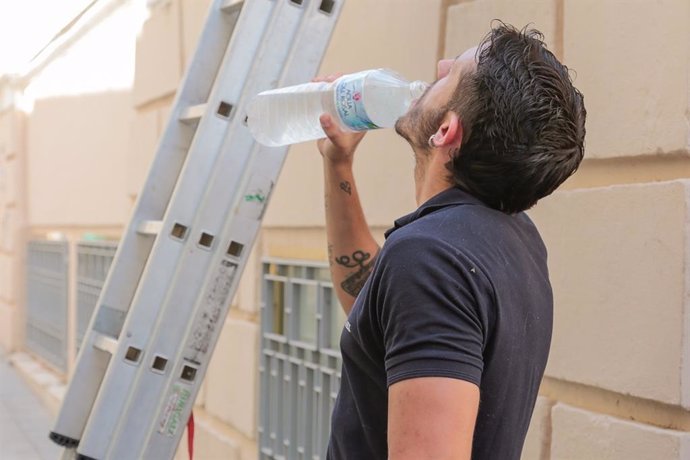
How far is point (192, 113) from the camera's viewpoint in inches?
98.0

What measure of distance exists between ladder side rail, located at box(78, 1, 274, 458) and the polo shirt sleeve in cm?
103

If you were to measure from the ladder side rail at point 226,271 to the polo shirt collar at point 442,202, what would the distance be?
0.82 meters

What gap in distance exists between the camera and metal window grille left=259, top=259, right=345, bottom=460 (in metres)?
3.61

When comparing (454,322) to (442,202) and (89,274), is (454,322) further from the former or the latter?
(89,274)

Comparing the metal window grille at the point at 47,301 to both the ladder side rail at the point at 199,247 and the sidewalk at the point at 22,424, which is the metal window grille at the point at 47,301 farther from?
the ladder side rail at the point at 199,247

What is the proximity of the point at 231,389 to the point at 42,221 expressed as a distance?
6479 mm

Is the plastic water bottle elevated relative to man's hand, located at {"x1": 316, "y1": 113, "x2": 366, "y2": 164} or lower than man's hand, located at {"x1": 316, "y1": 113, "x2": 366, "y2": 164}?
elevated

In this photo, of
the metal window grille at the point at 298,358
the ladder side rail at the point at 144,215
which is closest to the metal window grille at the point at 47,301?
the metal window grille at the point at 298,358

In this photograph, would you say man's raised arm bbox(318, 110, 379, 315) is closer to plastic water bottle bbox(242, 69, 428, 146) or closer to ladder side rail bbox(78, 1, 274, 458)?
plastic water bottle bbox(242, 69, 428, 146)

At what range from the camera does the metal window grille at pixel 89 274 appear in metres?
7.26

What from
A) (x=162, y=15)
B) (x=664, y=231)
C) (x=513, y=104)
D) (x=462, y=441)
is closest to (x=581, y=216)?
(x=664, y=231)

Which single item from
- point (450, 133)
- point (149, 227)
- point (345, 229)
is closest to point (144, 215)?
point (149, 227)

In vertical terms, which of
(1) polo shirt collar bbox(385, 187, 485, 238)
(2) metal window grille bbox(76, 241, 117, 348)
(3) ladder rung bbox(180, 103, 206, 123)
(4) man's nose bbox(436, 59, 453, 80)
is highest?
(2) metal window grille bbox(76, 241, 117, 348)

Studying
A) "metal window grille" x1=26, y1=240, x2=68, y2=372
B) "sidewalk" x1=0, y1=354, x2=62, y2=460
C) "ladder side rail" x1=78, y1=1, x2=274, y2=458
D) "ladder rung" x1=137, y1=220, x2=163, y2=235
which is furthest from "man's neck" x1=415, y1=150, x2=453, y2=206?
"metal window grille" x1=26, y1=240, x2=68, y2=372
